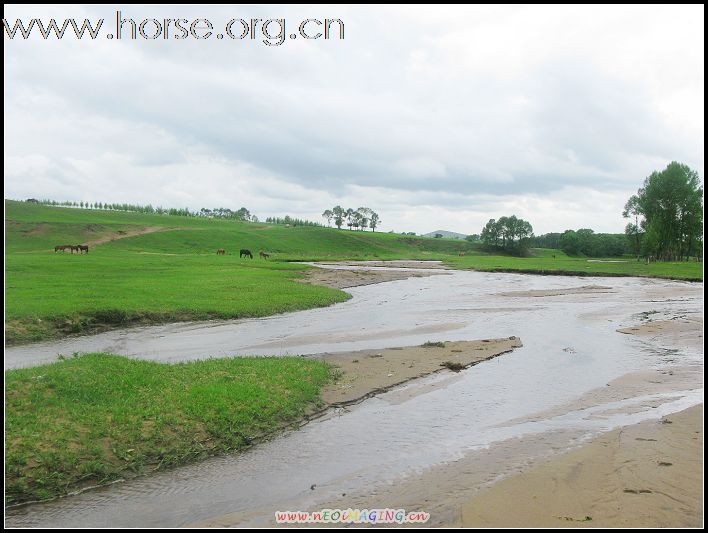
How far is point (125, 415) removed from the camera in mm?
10758

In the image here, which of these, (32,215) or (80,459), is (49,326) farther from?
(32,215)

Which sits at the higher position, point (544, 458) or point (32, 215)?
point (32, 215)

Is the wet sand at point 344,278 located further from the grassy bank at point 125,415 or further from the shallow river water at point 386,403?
the grassy bank at point 125,415

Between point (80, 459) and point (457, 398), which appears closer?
point (80, 459)

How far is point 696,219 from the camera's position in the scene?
91625 millimetres

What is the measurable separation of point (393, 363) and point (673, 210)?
316 ft

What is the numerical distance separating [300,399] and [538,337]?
1488 centimetres

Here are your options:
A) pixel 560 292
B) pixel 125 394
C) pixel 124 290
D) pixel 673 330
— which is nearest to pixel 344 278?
pixel 560 292

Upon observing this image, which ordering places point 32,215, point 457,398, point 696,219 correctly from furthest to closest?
point 32,215 < point 696,219 < point 457,398

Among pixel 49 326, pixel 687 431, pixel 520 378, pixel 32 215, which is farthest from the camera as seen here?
pixel 32 215

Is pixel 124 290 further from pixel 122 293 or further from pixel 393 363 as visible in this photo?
pixel 393 363

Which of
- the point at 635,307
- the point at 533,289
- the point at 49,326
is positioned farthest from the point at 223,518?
the point at 533,289

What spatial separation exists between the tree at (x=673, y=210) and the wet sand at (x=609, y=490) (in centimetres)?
9294

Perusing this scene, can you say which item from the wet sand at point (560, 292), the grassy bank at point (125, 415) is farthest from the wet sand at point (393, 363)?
the wet sand at point (560, 292)
